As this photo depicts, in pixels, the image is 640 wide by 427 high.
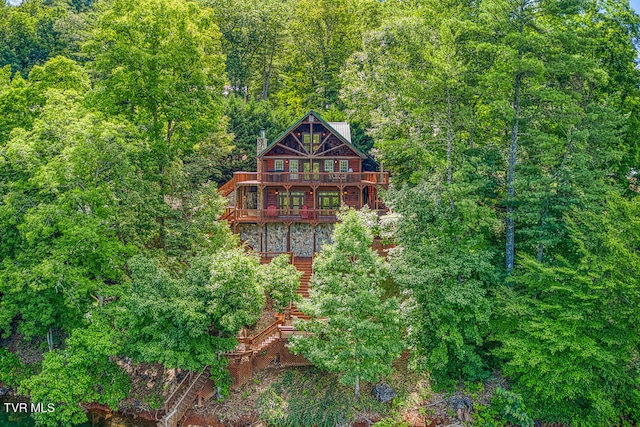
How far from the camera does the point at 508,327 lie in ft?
57.7

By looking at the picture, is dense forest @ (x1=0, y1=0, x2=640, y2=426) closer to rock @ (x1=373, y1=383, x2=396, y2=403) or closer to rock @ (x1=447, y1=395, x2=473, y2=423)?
rock @ (x1=447, y1=395, x2=473, y2=423)

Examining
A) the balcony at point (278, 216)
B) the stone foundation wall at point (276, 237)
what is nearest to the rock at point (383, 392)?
the balcony at point (278, 216)

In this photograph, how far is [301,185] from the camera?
28.2 metres

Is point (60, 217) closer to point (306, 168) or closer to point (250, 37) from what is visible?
point (306, 168)

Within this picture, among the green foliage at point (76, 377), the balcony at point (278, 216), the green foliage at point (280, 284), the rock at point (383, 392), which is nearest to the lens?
the green foliage at point (76, 377)

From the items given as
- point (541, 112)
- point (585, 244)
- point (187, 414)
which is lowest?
point (187, 414)

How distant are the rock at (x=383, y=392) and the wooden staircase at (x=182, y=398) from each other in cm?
637

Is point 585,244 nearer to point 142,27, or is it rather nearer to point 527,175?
point 527,175

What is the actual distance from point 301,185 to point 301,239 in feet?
10.2

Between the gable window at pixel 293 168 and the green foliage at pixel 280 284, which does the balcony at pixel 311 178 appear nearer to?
the gable window at pixel 293 168

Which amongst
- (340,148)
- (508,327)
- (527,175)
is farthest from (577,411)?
(340,148)

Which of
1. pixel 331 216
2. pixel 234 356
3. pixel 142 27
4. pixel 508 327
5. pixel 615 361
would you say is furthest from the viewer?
pixel 331 216

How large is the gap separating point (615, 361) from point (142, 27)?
71.3 ft

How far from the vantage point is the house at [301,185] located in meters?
27.5
